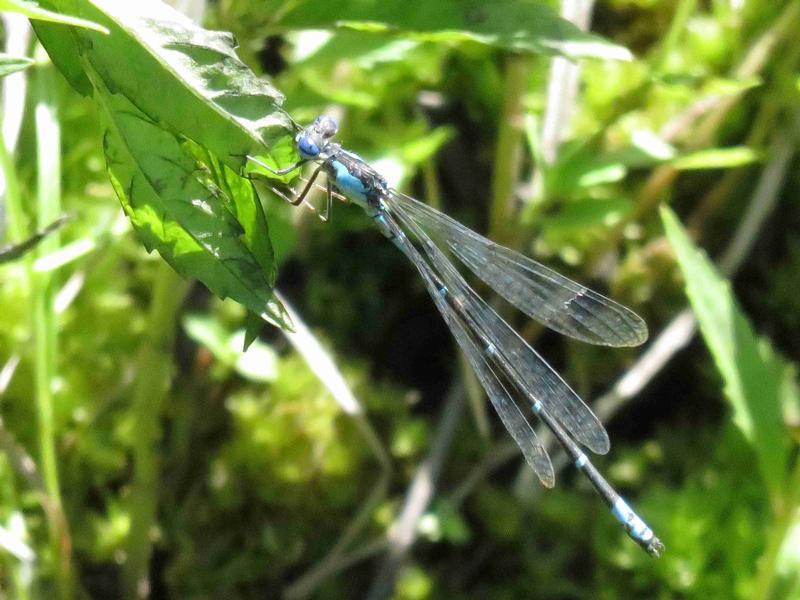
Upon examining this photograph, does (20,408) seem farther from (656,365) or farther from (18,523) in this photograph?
(656,365)

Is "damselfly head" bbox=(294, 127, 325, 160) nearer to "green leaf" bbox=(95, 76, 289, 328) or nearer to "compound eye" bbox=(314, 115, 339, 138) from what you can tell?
"compound eye" bbox=(314, 115, 339, 138)

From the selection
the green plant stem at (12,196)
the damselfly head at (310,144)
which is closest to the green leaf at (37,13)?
the green plant stem at (12,196)

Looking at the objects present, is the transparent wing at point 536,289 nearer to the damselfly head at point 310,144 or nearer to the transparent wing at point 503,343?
the transparent wing at point 503,343

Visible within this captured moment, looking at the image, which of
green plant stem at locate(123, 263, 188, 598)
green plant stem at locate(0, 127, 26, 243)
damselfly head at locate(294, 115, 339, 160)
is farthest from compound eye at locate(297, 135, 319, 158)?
green plant stem at locate(0, 127, 26, 243)

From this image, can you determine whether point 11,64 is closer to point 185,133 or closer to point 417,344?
point 185,133

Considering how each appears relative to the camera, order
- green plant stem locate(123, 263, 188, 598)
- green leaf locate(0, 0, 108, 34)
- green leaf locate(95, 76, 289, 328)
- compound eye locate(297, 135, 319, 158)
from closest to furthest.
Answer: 1. green leaf locate(0, 0, 108, 34)
2. green leaf locate(95, 76, 289, 328)
3. green plant stem locate(123, 263, 188, 598)
4. compound eye locate(297, 135, 319, 158)

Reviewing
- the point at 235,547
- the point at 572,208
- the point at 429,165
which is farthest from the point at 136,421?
→ the point at 572,208
